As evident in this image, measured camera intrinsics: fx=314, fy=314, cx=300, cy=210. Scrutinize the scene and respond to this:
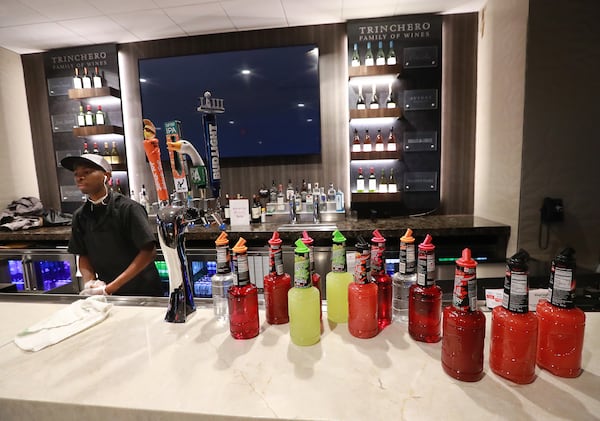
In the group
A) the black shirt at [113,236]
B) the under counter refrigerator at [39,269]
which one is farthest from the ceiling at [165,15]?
the under counter refrigerator at [39,269]

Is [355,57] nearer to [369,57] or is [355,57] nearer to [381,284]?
[369,57]

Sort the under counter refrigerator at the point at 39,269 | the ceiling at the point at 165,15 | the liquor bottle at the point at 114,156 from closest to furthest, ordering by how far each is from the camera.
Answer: the ceiling at the point at 165,15 < the under counter refrigerator at the point at 39,269 < the liquor bottle at the point at 114,156

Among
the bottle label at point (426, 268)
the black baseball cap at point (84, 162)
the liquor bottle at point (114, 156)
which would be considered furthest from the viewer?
the liquor bottle at point (114, 156)

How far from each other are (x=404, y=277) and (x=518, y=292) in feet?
1.10

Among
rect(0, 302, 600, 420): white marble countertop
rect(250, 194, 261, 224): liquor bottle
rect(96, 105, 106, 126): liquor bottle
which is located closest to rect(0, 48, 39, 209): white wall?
rect(96, 105, 106, 126): liquor bottle

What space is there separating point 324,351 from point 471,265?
433 millimetres

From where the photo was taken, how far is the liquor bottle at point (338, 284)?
3.10ft

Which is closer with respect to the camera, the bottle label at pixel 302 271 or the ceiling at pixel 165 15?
Result: the bottle label at pixel 302 271

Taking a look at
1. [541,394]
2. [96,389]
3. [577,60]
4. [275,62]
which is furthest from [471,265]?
[275,62]

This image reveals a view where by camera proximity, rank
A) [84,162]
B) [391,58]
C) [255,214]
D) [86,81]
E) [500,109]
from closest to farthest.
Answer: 1. [84,162]
2. [500,109]
3. [391,58]
4. [255,214]
5. [86,81]

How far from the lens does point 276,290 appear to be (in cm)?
99

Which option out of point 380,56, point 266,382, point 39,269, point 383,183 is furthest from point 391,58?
point 39,269

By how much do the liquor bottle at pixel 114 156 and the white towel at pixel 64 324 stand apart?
2.94 m

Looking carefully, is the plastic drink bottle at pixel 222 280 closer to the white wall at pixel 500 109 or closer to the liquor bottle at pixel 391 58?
the white wall at pixel 500 109
